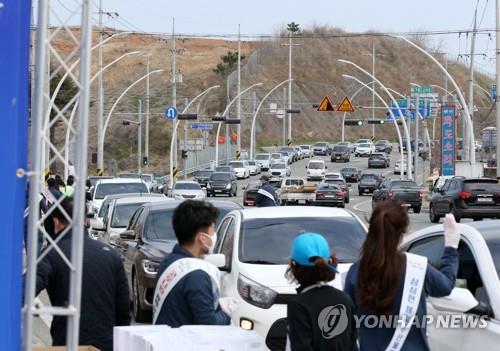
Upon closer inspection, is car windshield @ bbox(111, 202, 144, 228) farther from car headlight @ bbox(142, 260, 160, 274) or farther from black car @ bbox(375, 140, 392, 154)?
black car @ bbox(375, 140, 392, 154)

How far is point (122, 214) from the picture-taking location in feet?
71.5

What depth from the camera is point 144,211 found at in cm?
1731

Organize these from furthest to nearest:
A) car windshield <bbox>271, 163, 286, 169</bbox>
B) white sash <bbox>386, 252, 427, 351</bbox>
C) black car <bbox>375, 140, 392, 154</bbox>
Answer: black car <bbox>375, 140, 392, 154</bbox> → car windshield <bbox>271, 163, 286, 169</bbox> → white sash <bbox>386, 252, 427, 351</bbox>

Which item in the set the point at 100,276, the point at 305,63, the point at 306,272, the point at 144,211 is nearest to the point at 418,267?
the point at 306,272

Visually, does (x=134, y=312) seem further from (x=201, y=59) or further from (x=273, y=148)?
(x=201, y=59)

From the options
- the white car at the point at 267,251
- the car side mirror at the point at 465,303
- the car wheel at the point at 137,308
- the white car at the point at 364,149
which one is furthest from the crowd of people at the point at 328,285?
the white car at the point at 364,149

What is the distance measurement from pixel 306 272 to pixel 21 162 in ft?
5.07

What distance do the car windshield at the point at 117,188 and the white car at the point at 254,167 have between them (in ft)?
202

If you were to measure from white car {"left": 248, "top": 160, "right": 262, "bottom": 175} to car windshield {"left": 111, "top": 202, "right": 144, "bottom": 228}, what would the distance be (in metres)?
74.0

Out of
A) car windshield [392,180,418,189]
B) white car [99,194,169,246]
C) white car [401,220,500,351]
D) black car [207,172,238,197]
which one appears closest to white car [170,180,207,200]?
car windshield [392,180,418,189]

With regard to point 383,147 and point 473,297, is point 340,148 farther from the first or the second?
point 473,297

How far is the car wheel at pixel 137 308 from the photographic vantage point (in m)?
14.6

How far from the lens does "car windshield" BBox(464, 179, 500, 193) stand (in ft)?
132

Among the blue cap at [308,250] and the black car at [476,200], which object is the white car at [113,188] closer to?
the black car at [476,200]
